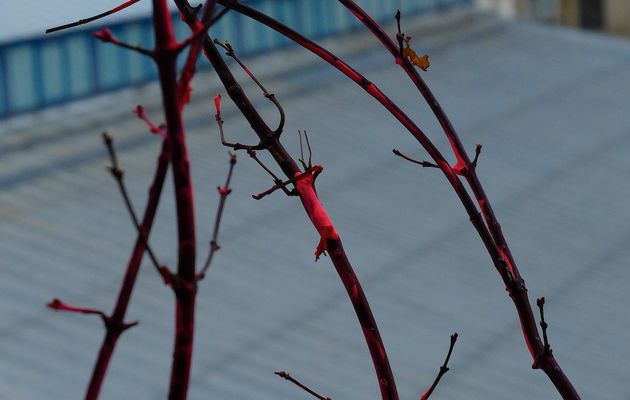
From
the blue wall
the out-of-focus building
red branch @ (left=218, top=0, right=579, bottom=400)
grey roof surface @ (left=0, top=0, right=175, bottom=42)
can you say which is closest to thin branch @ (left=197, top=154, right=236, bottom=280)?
red branch @ (left=218, top=0, right=579, bottom=400)

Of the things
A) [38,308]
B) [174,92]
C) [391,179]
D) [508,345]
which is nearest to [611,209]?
[391,179]

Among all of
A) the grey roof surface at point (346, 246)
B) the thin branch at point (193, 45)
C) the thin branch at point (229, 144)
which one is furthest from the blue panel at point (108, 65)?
the thin branch at point (193, 45)

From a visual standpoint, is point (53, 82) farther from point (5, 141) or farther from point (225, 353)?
point (225, 353)

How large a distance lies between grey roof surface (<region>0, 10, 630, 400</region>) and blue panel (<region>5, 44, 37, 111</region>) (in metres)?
0.20

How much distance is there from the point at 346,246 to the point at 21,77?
273 centimetres

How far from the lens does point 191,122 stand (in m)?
9.52

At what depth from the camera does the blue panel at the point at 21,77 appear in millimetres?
8609

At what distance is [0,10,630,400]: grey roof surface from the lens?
20.3 ft

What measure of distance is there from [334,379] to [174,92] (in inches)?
208

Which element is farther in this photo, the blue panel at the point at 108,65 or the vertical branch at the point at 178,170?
the blue panel at the point at 108,65

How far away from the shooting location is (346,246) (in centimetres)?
763

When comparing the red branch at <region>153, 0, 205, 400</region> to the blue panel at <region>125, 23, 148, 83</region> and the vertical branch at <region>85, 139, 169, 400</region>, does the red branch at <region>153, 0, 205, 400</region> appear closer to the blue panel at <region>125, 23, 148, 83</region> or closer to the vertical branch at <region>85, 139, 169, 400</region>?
the vertical branch at <region>85, 139, 169, 400</region>

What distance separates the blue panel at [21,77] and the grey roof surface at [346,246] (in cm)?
20

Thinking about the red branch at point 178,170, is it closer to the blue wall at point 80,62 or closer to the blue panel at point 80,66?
the blue wall at point 80,62
